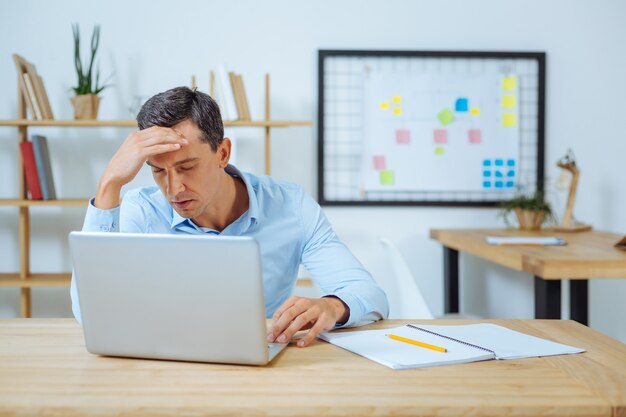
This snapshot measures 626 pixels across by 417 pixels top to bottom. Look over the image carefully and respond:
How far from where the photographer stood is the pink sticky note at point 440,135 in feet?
12.0

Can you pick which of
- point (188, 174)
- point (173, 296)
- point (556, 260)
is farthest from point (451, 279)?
point (173, 296)

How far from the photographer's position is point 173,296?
3.61ft

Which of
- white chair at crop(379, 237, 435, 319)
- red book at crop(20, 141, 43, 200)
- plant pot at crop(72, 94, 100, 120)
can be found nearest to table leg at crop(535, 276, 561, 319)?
white chair at crop(379, 237, 435, 319)

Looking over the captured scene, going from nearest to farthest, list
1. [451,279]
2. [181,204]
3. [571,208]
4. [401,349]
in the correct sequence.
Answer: [401,349], [181,204], [571,208], [451,279]

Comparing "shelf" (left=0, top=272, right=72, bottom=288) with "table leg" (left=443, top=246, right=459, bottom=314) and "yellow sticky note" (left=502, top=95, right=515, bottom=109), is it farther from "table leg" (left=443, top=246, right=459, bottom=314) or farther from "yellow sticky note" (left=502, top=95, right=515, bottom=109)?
"yellow sticky note" (left=502, top=95, right=515, bottom=109)

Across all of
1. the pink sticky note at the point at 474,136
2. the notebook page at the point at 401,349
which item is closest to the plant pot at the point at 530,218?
the pink sticky note at the point at 474,136

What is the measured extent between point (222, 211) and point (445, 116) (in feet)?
6.77

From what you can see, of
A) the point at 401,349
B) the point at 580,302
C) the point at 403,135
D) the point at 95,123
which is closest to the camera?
the point at 401,349

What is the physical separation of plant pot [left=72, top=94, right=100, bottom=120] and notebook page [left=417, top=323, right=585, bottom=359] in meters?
2.26

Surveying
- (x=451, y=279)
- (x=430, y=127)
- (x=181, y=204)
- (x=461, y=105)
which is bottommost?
(x=451, y=279)

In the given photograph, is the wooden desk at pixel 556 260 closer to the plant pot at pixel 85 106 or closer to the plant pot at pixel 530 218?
the plant pot at pixel 530 218

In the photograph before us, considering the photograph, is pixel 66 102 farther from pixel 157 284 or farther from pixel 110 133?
pixel 157 284

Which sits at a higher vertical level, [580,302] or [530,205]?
[530,205]

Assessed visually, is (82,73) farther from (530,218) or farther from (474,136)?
(530,218)
